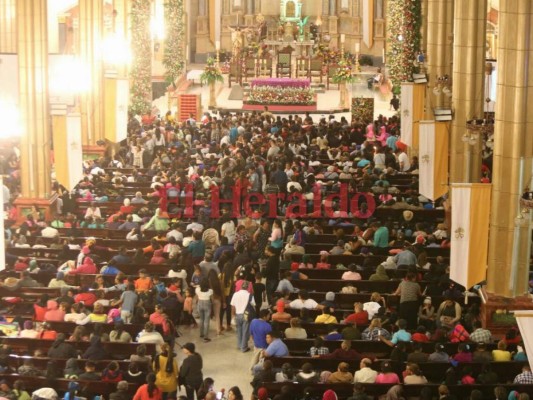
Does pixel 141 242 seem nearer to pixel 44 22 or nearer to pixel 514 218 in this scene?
pixel 44 22

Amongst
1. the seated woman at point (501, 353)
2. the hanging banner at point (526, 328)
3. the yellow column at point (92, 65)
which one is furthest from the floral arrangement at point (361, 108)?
the hanging banner at point (526, 328)

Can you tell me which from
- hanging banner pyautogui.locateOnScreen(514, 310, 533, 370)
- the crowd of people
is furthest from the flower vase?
hanging banner pyautogui.locateOnScreen(514, 310, 533, 370)

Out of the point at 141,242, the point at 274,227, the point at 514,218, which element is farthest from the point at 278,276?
the point at 514,218

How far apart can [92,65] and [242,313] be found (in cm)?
1644

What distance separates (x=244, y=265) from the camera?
79.8ft

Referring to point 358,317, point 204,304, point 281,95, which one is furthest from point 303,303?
point 281,95

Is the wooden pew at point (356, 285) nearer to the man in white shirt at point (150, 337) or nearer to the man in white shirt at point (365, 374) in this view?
the man in white shirt at point (150, 337)

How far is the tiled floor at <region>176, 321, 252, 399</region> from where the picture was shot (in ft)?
71.2

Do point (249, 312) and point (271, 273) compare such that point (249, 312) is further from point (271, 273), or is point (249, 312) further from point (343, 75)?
point (343, 75)

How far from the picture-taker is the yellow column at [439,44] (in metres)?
33.6

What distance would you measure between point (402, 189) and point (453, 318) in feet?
36.6

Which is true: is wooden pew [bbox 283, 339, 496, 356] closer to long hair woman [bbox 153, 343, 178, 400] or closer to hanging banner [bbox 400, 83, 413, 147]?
long hair woman [bbox 153, 343, 178, 400]

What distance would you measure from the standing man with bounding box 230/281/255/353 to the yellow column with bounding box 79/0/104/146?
1520cm

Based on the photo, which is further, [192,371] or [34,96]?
[34,96]
